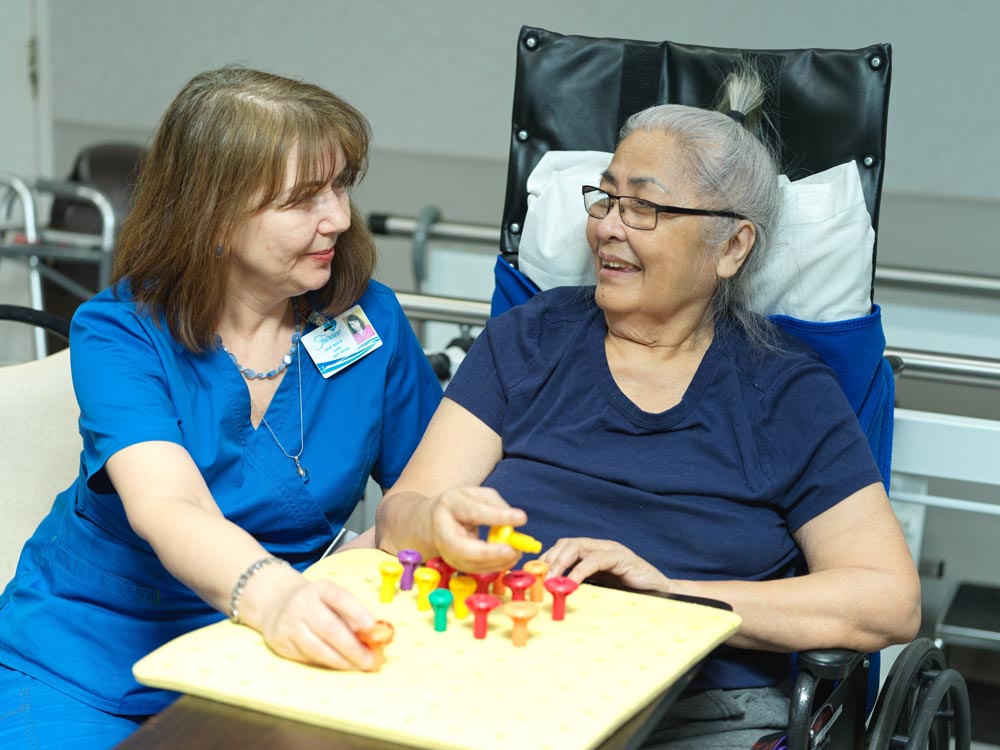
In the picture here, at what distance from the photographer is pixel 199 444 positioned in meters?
1.58

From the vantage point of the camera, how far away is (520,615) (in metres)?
1.13

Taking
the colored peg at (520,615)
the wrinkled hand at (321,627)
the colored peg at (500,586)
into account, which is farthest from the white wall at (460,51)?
the wrinkled hand at (321,627)

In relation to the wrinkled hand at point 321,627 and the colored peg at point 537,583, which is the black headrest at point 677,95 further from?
the wrinkled hand at point 321,627

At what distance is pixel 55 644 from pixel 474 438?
64 centimetres

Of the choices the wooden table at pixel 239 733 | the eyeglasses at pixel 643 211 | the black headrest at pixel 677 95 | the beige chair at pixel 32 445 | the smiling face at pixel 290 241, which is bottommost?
the beige chair at pixel 32 445

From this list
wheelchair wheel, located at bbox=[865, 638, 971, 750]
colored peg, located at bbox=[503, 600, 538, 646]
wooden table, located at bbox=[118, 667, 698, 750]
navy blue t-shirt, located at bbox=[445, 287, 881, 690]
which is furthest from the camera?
navy blue t-shirt, located at bbox=[445, 287, 881, 690]

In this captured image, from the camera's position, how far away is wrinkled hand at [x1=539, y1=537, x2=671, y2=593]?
1.38 meters

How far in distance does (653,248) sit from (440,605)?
28.3 inches

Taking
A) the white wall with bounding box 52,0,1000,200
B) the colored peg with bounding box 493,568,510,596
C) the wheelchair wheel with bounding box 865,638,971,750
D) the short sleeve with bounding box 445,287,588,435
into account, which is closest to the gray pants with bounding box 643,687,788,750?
the wheelchair wheel with bounding box 865,638,971,750

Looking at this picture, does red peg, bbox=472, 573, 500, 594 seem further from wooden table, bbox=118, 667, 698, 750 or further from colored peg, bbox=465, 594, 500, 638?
wooden table, bbox=118, 667, 698, 750

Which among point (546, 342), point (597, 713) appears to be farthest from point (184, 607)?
point (597, 713)

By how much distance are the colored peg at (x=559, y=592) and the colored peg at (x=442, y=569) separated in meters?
0.13

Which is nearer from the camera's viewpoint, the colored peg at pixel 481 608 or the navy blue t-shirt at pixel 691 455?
the colored peg at pixel 481 608

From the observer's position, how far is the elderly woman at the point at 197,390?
1.53 meters
